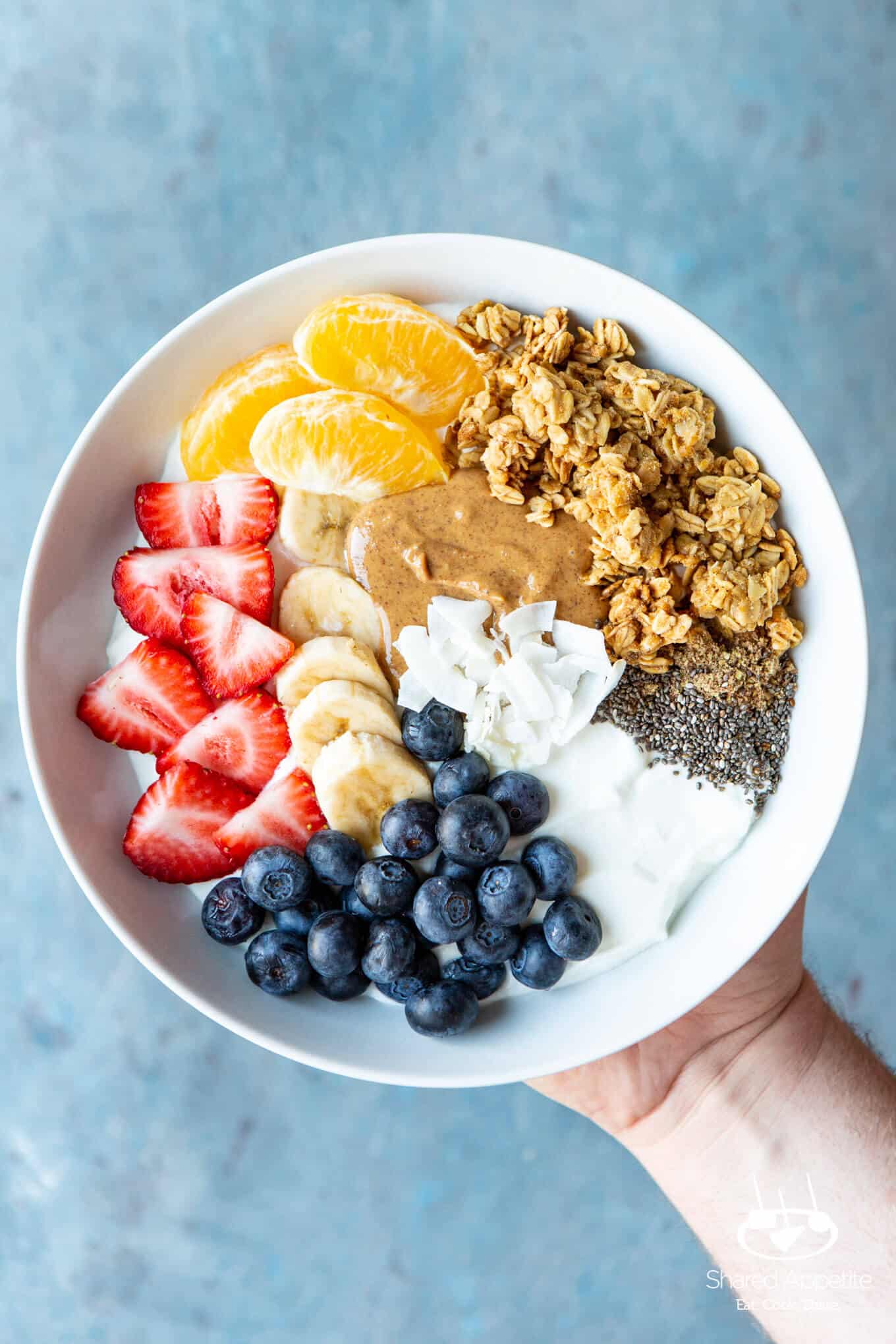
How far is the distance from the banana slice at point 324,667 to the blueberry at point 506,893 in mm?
328

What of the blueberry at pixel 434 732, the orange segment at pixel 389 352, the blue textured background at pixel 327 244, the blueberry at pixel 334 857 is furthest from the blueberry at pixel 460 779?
the blue textured background at pixel 327 244

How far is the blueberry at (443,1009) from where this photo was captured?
1416mm

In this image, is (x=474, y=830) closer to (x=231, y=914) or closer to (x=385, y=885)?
(x=385, y=885)

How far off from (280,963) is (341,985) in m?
0.09

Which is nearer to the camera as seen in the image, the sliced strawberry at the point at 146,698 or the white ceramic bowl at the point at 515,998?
the white ceramic bowl at the point at 515,998

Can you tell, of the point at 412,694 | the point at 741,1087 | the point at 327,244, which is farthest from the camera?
the point at 327,244

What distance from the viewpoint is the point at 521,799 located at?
4.78 ft

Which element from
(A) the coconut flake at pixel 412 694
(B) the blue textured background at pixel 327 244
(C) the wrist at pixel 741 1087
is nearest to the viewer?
(A) the coconut flake at pixel 412 694

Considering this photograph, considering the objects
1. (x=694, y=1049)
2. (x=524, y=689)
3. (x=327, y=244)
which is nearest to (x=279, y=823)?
(x=524, y=689)

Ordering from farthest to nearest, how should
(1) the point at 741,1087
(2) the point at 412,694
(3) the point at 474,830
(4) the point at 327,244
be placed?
(4) the point at 327,244 < (1) the point at 741,1087 < (2) the point at 412,694 < (3) the point at 474,830

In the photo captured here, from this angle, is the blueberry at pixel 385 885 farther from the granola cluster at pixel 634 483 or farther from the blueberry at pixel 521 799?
the granola cluster at pixel 634 483

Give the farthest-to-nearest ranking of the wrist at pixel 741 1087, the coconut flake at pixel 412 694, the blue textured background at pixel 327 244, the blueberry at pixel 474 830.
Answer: the blue textured background at pixel 327 244, the wrist at pixel 741 1087, the coconut flake at pixel 412 694, the blueberry at pixel 474 830

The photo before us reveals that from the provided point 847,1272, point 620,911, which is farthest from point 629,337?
point 847,1272

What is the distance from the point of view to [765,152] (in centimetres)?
212
